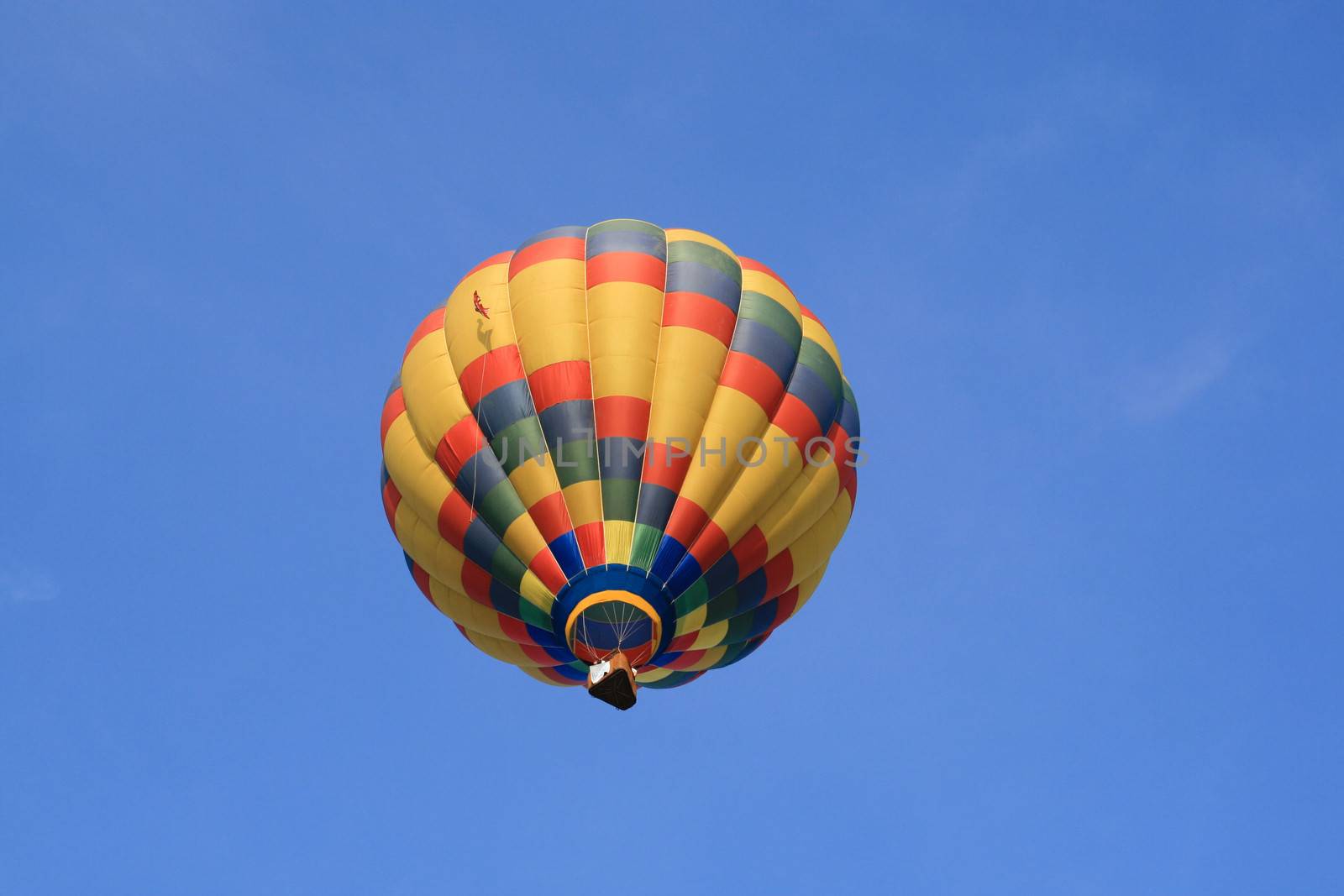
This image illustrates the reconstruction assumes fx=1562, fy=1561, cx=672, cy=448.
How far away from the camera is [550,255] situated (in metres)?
20.9

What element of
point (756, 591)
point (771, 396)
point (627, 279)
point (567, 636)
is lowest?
point (567, 636)

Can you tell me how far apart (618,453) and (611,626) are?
2.11m

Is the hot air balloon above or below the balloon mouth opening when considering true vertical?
above

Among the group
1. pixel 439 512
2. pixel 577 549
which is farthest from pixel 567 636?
pixel 439 512

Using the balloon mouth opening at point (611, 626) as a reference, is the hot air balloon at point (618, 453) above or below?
above

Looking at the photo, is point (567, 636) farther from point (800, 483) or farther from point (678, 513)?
point (800, 483)

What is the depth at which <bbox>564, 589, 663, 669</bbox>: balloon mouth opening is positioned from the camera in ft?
61.3

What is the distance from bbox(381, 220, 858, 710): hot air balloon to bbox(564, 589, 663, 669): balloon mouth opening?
A: 2 centimetres

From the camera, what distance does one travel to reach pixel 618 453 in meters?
19.1

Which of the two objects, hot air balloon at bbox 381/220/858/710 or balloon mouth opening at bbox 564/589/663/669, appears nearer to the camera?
balloon mouth opening at bbox 564/589/663/669

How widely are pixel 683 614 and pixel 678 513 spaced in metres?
1.33

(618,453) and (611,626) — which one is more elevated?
(618,453)

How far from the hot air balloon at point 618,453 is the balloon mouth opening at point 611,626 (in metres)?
0.02

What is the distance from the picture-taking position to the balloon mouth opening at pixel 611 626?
18.7 meters
